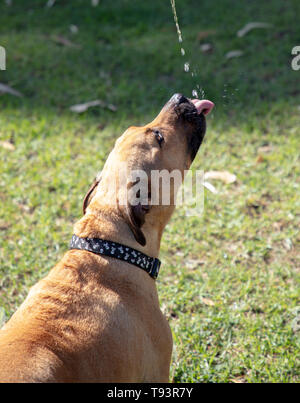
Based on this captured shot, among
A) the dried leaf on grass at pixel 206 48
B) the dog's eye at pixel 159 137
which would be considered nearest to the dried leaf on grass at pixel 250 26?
the dried leaf on grass at pixel 206 48

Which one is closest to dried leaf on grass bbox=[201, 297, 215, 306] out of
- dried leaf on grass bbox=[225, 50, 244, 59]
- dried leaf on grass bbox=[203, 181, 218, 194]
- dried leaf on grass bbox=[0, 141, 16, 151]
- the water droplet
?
dried leaf on grass bbox=[203, 181, 218, 194]

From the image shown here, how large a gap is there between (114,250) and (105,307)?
0.36 meters

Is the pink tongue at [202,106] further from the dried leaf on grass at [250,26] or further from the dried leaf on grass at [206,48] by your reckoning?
the dried leaf on grass at [250,26]

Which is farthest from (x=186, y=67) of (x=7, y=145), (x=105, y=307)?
(x=105, y=307)

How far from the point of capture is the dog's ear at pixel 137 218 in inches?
122

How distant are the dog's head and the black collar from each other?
0.39ft

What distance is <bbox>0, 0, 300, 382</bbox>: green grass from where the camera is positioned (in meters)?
4.04

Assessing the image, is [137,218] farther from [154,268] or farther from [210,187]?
[210,187]

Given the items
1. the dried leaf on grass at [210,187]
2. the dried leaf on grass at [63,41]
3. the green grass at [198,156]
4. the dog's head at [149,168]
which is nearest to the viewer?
the dog's head at [149,168]

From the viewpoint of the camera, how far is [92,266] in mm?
3107

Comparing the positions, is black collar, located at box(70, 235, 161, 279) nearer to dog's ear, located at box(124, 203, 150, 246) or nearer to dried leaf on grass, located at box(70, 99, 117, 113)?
dog's ear, located at box(124, 203, 150, 246)

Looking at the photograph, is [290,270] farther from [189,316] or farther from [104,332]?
[104,332]

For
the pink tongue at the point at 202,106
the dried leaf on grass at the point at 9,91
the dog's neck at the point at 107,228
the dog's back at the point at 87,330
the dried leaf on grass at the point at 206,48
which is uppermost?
the dried leaf on grass at the point at 206,48

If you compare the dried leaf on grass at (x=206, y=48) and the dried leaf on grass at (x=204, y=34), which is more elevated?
the dried leaf on grass at (x=204, y=34)
